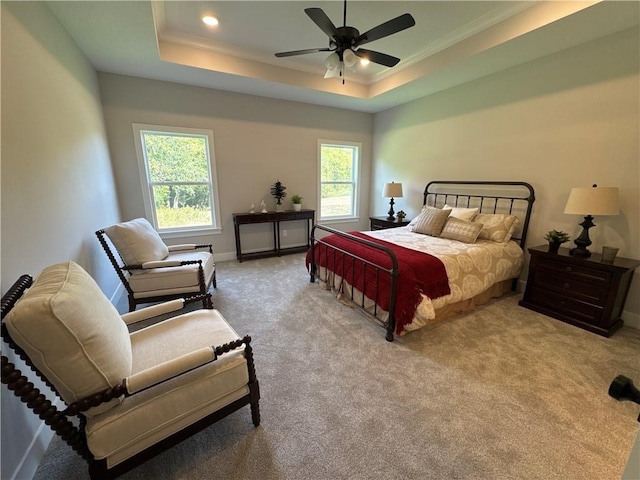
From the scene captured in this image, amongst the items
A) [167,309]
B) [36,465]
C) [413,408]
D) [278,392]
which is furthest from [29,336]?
[413,408]

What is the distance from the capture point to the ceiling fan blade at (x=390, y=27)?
1.87 m

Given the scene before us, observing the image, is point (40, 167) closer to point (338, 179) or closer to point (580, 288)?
point (338, 179)

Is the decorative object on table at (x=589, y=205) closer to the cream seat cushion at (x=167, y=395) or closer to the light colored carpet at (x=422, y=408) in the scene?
the light colored carpet at (x=422, y=408)

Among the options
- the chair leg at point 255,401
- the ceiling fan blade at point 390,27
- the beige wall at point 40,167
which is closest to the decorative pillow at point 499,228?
the ceiling fan blade at point 390,27

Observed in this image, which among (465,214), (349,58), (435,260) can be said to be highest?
(349,58)

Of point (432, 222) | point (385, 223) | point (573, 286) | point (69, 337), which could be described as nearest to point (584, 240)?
point (573, 286)

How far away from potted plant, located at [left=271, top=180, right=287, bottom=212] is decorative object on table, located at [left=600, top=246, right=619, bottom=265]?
4.03 meters

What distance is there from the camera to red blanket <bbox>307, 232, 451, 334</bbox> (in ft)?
7.23

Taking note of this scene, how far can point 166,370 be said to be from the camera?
3.71 ft

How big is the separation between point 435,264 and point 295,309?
1495 mm

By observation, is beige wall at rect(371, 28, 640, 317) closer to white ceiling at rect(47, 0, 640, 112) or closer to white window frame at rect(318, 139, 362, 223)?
white ceiling at rect(47, 0, 640, 112)

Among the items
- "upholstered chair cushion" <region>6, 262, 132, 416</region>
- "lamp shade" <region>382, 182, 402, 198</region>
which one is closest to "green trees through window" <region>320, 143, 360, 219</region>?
"lamp shade" <region>382, 182, 402, 198</region>

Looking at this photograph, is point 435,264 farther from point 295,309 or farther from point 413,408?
point 295,309

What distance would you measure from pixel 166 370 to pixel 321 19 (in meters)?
2.45
